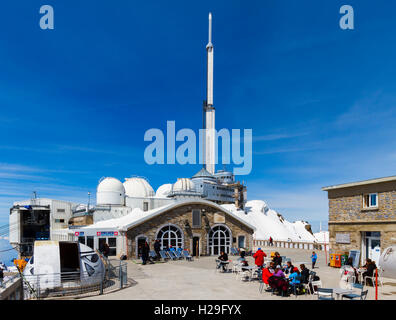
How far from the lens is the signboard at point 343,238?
62.1 ft

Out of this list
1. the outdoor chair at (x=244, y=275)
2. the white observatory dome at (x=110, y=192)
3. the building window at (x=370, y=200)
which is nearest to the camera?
the outdoor chair at (x=244, y=275)

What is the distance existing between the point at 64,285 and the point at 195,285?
5.33m

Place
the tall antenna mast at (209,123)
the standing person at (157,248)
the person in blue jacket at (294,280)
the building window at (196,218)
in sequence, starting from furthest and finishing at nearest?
1. the tall antenna mast at (209,123)
2. the building window at (196,218)
3. the standing person at (157,248)
4. the person in blue jacket at (294,280)

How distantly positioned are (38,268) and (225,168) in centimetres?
8083

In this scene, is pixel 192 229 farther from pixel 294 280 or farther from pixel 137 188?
pixel 137 188

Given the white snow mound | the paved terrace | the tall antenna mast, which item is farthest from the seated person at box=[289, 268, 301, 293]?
the tall antenna mast

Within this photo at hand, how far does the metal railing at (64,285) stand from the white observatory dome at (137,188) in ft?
130

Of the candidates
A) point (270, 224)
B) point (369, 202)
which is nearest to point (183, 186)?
point (270, 224)

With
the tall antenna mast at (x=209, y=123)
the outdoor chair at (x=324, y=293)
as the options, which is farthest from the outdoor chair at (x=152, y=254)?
the tall antenna mast at (x=209, y=123)

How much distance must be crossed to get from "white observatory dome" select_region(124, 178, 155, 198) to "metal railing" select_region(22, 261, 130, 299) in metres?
39.6

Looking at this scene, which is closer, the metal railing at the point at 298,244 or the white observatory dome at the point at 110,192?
the metal railing at the point at 298,244

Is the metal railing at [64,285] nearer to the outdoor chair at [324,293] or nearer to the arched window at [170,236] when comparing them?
the outdoor chair at [324,293]

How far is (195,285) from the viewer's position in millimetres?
13469
